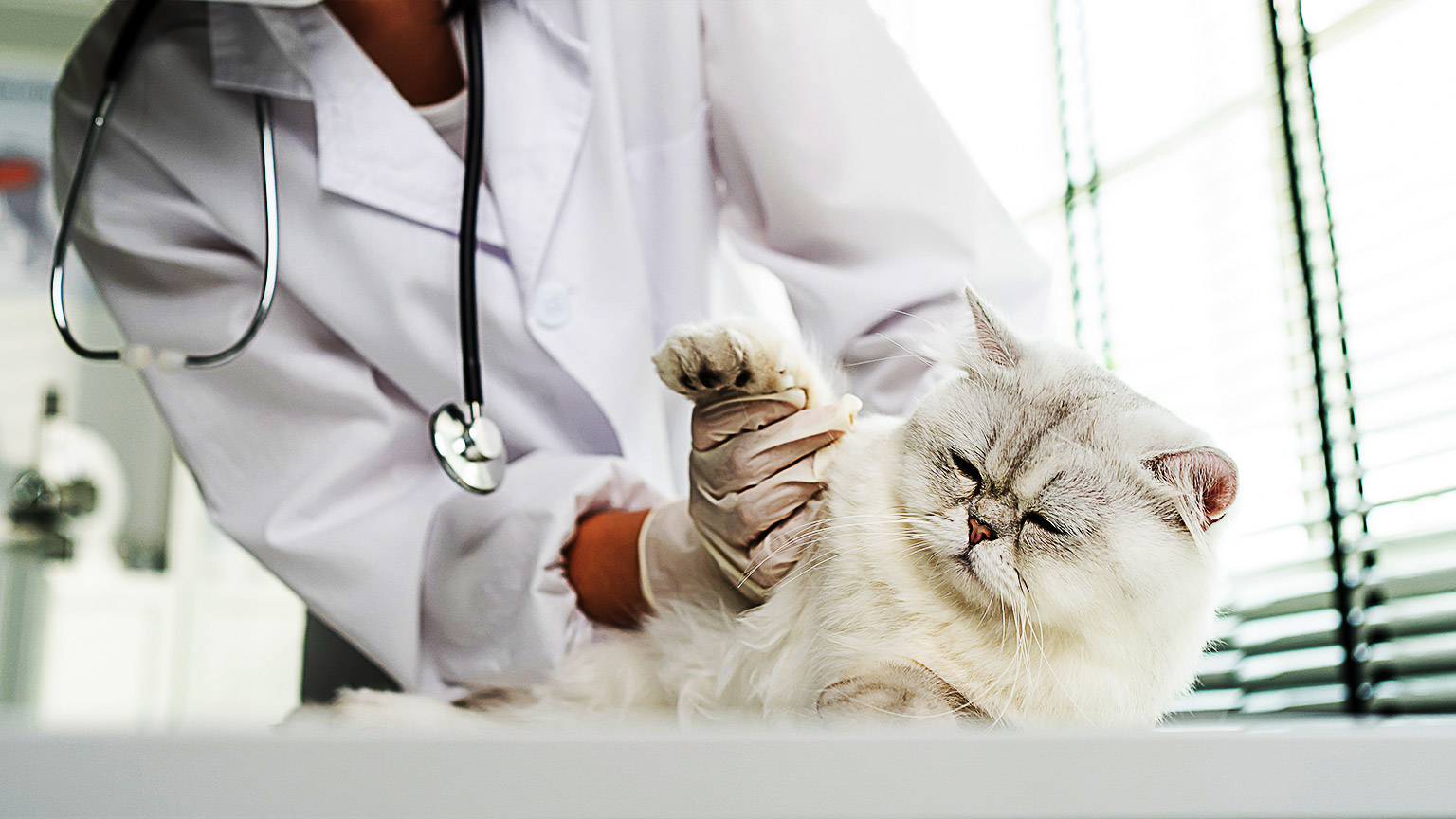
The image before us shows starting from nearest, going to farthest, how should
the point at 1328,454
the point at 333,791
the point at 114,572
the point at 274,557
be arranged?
the point at 333,791
the point at 274,557
the point at 1328,454
the point at 114,572

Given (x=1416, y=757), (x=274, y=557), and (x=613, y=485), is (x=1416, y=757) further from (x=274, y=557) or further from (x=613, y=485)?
(x=274, y=557)

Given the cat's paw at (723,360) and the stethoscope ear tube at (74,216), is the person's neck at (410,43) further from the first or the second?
the cat's paw at (723,360)

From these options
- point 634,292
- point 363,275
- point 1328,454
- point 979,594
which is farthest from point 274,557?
point 1328,454

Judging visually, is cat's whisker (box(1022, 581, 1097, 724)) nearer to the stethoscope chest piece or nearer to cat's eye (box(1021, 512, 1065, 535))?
cat's eye (box(1021, 512, 1065, 535))

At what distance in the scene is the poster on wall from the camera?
6.41ft

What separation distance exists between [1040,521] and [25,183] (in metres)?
2.46

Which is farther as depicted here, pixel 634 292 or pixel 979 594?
pixel 634 292

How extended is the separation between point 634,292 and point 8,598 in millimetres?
2151

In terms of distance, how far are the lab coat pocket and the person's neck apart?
0.61ft

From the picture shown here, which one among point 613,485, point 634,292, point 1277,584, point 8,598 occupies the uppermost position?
point 634,292

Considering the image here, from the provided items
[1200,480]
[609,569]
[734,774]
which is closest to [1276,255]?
[1200,480]

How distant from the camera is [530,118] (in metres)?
0.71

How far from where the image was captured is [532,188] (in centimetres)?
71

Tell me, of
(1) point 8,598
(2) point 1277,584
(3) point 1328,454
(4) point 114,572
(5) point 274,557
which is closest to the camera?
(5) point 274,557
